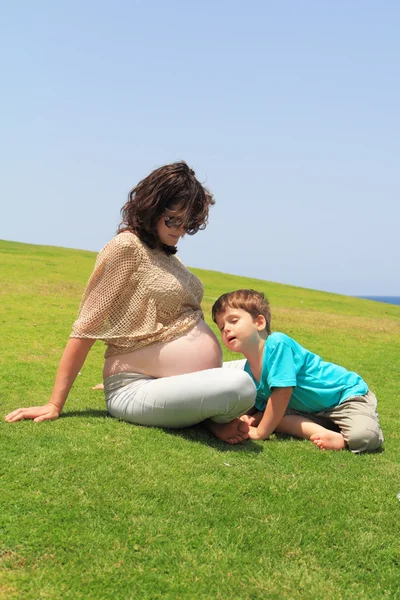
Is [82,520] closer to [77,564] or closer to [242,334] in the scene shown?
[77,564]

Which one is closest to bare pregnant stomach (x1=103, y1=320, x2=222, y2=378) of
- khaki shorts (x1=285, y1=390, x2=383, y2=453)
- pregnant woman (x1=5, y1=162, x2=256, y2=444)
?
pregnant woman (x1=5, y1=162, x2=256, y2=444)

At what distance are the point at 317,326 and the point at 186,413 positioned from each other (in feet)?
49.2

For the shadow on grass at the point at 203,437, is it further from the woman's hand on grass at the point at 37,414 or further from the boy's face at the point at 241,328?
the boy's face at the point at 241,328

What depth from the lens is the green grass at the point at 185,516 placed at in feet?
10.8

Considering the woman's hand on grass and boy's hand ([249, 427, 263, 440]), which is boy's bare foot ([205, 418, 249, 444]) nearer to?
boy's hand ([249, 427, 263, 440])

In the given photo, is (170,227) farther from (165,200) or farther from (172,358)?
(172,358)

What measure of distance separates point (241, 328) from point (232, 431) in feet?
2.78

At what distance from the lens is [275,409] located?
5.23 metres

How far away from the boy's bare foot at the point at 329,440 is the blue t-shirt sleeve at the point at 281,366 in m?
0.57

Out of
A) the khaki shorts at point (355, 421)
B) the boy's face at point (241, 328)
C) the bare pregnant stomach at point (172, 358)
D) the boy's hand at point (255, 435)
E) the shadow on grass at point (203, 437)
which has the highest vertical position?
the boy's face at point (241, 328)

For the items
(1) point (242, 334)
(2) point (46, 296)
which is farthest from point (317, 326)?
(1) point (242, 334)

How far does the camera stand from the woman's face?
5.33 meters

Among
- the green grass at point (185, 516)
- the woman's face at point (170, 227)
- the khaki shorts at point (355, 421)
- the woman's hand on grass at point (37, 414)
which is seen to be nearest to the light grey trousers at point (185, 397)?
the green grass at point (185, 516)

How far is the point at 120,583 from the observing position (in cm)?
322
